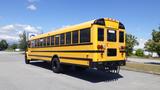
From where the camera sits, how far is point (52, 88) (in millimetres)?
9867

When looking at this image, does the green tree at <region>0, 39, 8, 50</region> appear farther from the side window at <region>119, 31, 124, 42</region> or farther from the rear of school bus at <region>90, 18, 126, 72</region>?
the rear of school bus at <region>90, 18, 126, 72</region>

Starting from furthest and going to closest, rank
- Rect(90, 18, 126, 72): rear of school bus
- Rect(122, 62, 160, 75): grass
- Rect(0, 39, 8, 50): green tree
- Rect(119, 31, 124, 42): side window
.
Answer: Rect(0, 39, 8, 50): green tree
Rect(122, 62, 160, 75): grass
Rect(119, 31, 124, 42): side window
Rect(90, 18, 126, 72): rear of school bus

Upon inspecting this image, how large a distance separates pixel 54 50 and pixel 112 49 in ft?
14.8

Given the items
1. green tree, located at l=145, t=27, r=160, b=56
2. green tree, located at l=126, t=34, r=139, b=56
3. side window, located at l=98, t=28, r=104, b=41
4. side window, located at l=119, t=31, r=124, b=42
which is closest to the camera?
side window, located at l=98, t=28, r=104, b=41

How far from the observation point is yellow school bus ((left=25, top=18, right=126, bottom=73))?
454 inches

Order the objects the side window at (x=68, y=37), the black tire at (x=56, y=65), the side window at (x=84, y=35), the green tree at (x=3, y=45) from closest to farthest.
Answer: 1. the side window at (x=84, y=35)
2. the side window at (x=68, y=37)
3. the black tire at (x=56, y=65)
4. the green tree at (x=3, y=45)

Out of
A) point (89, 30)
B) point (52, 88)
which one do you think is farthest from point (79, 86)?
point (89, 30)

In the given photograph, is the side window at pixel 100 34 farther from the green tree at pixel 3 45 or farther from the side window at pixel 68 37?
the green tree at pixel 3 45

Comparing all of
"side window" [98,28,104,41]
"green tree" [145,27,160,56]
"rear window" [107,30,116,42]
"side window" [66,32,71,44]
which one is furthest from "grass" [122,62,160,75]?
"green tree" [145,27,160,56]

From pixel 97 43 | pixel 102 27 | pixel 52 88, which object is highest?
pixel 102 27

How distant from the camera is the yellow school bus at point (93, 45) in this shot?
11.5 meters

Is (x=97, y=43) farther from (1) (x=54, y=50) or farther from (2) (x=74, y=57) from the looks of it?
(1) (x=54, y=50)

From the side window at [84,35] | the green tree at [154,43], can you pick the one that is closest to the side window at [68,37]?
the side window at [84,35]

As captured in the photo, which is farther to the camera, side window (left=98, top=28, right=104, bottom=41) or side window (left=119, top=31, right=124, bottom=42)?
side window (left=119, top=31, right=124, bottom=42)
